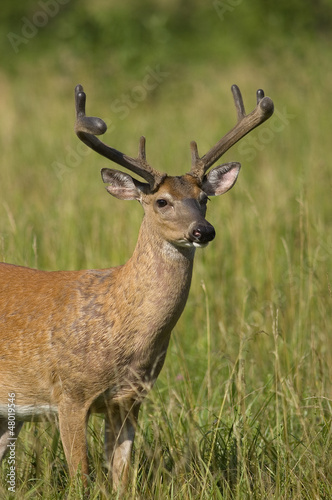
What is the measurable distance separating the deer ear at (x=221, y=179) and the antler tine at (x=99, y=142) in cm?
38

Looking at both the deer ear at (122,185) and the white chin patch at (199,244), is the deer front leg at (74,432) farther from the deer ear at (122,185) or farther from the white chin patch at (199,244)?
the deer ear at (122,185)

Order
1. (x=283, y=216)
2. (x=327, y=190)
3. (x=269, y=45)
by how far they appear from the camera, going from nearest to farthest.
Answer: (x=283, y=216) → (x=327, y=190) → (x=269, y=45)

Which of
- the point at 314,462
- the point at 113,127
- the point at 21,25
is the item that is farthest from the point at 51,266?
the point at 21,25

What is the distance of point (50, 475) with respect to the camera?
3.55 meters

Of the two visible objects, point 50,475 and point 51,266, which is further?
point 51,266

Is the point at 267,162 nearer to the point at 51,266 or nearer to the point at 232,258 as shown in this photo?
the point at 232,258

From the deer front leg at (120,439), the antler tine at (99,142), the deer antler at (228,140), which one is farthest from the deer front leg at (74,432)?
the deer antler at (228,140)

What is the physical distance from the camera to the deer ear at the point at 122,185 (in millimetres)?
4039

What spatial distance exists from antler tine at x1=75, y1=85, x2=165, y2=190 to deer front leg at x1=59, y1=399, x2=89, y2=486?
105 cm

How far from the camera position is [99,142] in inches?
152

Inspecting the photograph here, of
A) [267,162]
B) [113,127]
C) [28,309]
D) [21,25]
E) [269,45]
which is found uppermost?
[21,25]

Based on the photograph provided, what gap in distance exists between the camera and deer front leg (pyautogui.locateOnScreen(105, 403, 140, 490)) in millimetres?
3770

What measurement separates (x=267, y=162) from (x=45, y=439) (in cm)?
523

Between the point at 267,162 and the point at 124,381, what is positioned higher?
the point at 267,162
